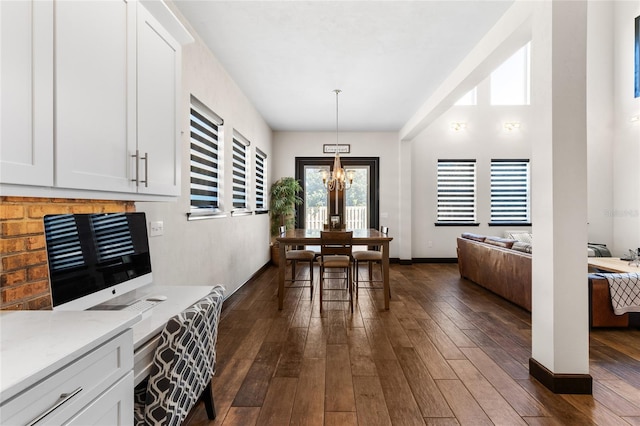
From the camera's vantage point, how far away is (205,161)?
138 inches

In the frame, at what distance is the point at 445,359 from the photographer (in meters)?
2.56

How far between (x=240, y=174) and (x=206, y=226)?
1.66 m

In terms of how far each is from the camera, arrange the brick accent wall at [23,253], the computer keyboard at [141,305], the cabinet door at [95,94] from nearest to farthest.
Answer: the cabinet door at [95,94] < the brick accent wall at [23,253] < the computer keyboard at [141,305]

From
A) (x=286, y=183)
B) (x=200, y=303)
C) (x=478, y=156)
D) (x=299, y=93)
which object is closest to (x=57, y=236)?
(x=200, y=303)

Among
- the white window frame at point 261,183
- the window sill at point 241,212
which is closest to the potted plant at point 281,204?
the white window frame at point 261,183

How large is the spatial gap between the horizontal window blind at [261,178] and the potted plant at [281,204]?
0.34m

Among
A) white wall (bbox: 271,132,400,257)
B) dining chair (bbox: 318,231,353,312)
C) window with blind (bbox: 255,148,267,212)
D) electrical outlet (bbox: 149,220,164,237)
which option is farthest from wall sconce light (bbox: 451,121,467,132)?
electrical outlet (bbox: 149,220,164,237)

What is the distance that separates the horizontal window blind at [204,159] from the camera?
3.19m

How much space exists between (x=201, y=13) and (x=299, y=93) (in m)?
2.14

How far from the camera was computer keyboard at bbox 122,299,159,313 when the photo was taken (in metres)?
1.55

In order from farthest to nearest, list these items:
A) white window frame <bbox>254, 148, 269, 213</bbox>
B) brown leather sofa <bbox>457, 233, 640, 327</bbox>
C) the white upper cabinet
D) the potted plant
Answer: the potted plant, white window frame <bbox>254, 148, 269, 213</bbox>, brown leather sofa <bbox>457, 233, 640, 327</bbox>, the white upper cabinet

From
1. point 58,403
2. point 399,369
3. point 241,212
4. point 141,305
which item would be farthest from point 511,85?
point 58,403

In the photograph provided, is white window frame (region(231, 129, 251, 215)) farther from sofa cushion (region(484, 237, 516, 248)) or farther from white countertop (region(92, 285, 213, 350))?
sofa cushion (region(484, 237, 516, 248))

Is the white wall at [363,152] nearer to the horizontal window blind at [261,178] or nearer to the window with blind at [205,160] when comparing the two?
the horizontal window blind at [261,178]
